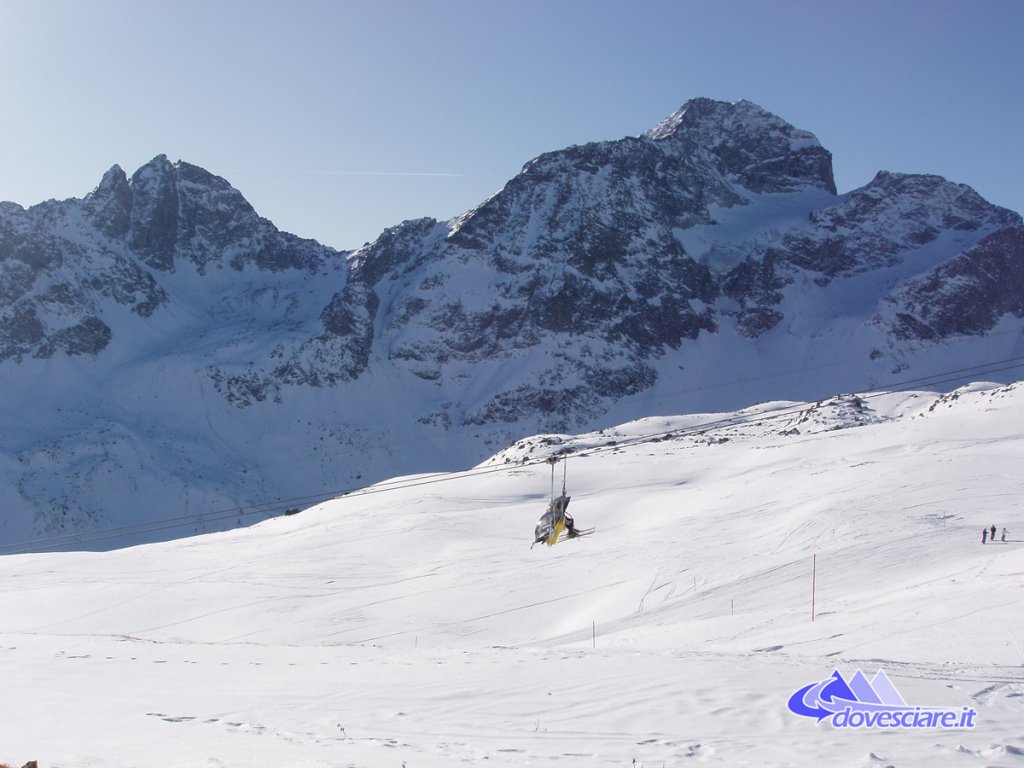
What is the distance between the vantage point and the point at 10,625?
2953cm

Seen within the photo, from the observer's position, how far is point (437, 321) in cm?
13888

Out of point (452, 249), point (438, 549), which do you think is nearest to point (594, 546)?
point (438, 549)

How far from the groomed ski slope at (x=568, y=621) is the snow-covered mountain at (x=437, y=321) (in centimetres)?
5006

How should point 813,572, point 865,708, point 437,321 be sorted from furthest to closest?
1. point 437,321
2. point 813,572
3. point 865,708

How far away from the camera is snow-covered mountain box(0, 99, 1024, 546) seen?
104 meters

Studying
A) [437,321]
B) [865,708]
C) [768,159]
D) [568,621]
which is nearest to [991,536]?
[568,621]

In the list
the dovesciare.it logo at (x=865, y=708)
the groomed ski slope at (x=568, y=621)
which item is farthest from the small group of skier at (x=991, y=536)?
the dovesciare.it logo at (x=865, y=708)

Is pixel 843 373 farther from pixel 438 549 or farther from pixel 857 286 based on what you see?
pixel 438 549

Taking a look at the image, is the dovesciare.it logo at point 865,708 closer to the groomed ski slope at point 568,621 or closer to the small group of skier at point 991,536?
the groomed ski slope at point 568,621

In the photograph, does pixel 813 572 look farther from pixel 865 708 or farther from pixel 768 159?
pixel 768 159

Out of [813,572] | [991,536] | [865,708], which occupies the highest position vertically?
[865,708]

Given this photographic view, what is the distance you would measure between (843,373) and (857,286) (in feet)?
111

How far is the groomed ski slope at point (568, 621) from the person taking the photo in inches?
425

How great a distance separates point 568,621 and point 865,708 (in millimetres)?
15339
